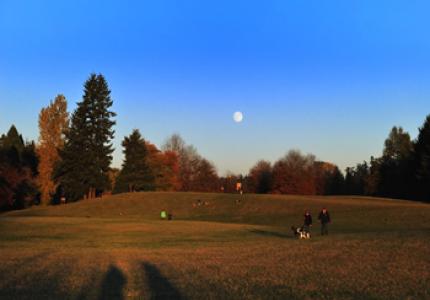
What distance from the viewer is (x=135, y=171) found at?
285 ft

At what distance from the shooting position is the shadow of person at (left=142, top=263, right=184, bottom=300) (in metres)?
9.59

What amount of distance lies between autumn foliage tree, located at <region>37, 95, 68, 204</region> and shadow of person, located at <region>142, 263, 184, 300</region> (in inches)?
2661

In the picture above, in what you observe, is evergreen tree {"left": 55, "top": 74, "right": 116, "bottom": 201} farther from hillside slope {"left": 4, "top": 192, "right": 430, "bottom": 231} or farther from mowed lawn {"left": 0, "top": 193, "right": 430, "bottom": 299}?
mowed lawn {"left": 0, "top": 193, "right": 430, "bottom": 299}

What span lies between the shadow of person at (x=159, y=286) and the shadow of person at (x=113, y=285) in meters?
0.66

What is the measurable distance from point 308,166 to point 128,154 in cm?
5563

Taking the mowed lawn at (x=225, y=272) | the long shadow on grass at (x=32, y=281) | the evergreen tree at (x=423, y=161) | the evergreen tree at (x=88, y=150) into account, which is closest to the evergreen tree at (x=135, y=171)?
the evergreen tree at (x=88, y=150)

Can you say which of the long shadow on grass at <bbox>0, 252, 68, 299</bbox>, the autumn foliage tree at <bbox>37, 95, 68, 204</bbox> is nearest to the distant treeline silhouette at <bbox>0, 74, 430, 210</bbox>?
the autumn foliage tree at <bbox>37, 95, 68, 204</bbox>

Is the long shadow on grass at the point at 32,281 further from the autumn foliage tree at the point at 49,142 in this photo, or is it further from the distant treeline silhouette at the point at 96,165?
the autumn foliage tree at the point at 49,142

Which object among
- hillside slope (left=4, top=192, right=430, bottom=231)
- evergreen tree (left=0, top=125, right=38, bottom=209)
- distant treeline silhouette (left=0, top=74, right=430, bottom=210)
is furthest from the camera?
distant treeline silhouette (left=0, top=74, right=430, bottom=210)

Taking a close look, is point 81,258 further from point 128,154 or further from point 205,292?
point 128,154

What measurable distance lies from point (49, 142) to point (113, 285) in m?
71.5

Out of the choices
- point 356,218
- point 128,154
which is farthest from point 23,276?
point 128,154

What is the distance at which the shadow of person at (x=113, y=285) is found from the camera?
967cm

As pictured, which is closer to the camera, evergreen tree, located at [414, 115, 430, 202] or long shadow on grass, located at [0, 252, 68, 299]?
long shadow on grass, located at [0, 252, 68, 299]
